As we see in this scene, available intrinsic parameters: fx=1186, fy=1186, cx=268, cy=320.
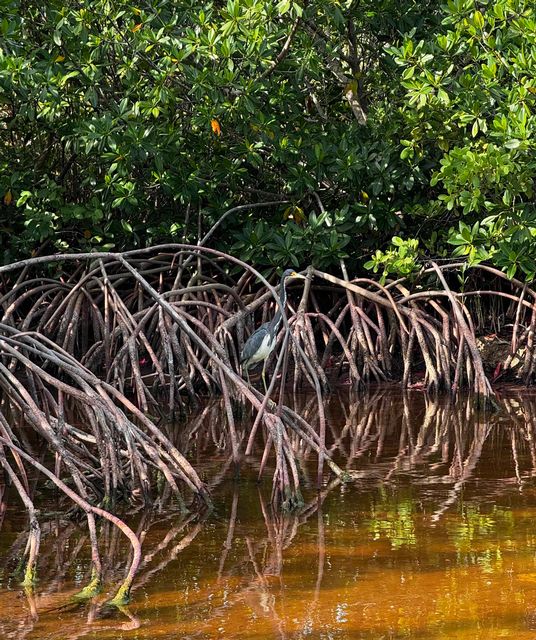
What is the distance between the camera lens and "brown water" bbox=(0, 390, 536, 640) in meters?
4.01

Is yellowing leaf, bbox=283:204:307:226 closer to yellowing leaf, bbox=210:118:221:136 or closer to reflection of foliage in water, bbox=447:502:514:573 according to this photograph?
yellowing leaf, bbox=210:118:221:136

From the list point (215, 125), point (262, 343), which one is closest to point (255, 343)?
point (262, 343)

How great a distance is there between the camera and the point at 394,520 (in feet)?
17.6

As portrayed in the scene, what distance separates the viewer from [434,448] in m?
7.16

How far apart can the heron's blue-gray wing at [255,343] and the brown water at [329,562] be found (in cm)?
104

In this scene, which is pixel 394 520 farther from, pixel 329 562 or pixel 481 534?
pixel 329 562

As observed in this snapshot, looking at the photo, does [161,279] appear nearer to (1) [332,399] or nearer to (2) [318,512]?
(1) [332,399]

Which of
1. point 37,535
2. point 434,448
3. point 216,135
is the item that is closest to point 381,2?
point 216,135

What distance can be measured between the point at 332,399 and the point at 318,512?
3.87 metres

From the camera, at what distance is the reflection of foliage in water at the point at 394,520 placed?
5059 mm

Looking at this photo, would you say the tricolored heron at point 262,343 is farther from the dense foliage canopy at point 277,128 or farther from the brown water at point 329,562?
the dense foliage canopy at point 277,128

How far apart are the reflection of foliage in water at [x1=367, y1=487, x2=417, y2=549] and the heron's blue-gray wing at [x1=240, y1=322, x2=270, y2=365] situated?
2012 millimetres

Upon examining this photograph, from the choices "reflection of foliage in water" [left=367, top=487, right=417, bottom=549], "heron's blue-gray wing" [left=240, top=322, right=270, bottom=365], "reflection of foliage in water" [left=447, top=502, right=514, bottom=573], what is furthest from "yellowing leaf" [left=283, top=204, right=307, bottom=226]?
"reflection of foliage in water" [left=447, top=502, right=514, bottom=573]

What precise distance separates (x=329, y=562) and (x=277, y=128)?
5.51 metres
